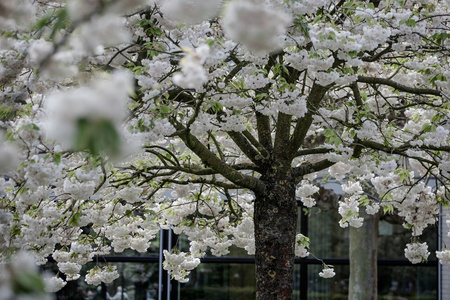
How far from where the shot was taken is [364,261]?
8836 mm

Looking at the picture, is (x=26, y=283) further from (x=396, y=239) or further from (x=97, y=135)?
(x=396, y=239)

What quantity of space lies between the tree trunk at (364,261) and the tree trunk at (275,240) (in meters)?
4.00

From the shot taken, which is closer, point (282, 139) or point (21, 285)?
point (21, 285)

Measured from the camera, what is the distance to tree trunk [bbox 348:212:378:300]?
8.79m

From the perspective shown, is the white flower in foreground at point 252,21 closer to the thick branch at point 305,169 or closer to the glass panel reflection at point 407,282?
the thick branch at point 305,169

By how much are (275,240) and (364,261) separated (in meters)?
4.20

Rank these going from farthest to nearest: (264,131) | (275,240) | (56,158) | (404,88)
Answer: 1. (264,131)
2. (275,240)
3. (404,88)
4. (56,158)

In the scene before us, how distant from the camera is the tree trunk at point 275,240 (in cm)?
510

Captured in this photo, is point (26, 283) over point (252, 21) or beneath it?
beneath

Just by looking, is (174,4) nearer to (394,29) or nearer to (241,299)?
(394,29)

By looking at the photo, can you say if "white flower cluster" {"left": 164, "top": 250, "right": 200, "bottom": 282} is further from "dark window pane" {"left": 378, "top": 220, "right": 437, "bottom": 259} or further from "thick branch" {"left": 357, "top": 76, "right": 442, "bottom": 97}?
"dark window pane" {"left": 378, "top": 220, "right": 437, "bottom": 259}

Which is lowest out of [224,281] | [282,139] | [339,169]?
[224,281]

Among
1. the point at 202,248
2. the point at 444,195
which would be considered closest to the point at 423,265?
the point at 444,195

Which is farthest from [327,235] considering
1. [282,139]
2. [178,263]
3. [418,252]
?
[282,139]
